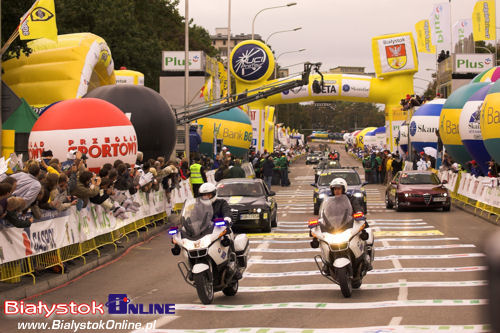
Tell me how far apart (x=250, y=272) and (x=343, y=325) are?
546cm

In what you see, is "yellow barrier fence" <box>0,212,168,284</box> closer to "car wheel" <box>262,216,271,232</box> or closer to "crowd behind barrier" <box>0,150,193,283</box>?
"crowd behind barrier" <box>0,150,193,283</box>

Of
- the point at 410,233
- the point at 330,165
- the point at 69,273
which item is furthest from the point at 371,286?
the point at 330,165

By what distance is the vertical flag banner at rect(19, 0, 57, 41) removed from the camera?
1898cm

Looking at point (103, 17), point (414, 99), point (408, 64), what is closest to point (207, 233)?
point (414, 99)

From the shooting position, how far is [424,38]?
2345 inches

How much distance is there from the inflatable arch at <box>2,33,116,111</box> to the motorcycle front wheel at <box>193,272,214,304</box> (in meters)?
18.6

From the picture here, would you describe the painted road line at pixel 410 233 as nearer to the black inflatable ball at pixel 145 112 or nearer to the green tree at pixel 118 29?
the black inflatable ball at pixel 145 112

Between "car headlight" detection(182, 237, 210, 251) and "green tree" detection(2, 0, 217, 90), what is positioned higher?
"green tree" detection(2, 0, 217, 90)

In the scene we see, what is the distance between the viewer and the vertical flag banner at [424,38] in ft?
194

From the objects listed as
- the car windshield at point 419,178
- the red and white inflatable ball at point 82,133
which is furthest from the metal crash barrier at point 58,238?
the car windshield at point 419,178

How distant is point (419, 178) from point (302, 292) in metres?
19.0

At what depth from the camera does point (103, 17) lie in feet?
191

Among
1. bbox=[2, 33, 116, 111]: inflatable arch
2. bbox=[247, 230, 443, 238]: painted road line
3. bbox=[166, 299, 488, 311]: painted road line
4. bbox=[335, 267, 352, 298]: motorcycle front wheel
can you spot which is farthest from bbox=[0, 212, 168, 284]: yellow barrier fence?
bbox=[2, 33, 116, 111]: inflatable arch

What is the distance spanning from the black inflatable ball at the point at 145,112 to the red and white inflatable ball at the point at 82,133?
13.7 ft
